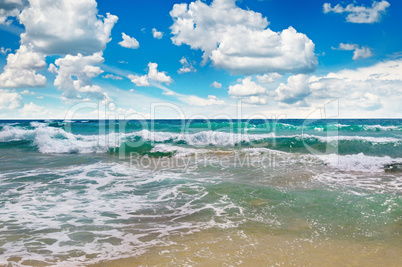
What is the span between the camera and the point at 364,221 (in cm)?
595

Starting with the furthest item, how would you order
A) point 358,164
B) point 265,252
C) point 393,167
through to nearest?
point 358,164
point 393,167
point 265,252

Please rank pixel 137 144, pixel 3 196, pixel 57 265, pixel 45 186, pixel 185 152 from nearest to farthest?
pixel 57 265
pixel 3 196
pixel 45 186
pixel 185 152
pixel 137 144

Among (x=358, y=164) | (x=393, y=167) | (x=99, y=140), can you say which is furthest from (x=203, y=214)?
(x=99, y=140)

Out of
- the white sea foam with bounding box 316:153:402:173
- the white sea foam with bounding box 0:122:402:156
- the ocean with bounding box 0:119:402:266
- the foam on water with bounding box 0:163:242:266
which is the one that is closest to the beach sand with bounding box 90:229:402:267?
the ocean with bounding box 0:119:402:266

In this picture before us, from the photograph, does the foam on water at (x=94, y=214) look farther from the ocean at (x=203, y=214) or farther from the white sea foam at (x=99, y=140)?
the white sea foam at (x=99, y=140)

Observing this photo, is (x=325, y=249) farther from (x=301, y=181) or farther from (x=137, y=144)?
(x=137, y=144)

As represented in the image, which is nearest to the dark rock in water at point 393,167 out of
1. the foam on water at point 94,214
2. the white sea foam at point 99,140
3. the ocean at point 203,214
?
the ocean at point 203,214

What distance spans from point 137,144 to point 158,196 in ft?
49.1

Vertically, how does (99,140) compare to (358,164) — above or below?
above

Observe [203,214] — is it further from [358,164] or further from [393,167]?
[393,167]

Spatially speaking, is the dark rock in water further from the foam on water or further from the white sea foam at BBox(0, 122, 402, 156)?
the white sea foam at BBox(0, 122, 402, 156)

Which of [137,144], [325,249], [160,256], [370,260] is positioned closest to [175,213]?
[160,256]

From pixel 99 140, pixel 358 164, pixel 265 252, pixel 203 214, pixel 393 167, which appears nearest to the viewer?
pixel 265 252

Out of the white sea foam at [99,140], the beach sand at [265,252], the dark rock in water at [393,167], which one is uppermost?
the white sea foam at [99,140]
